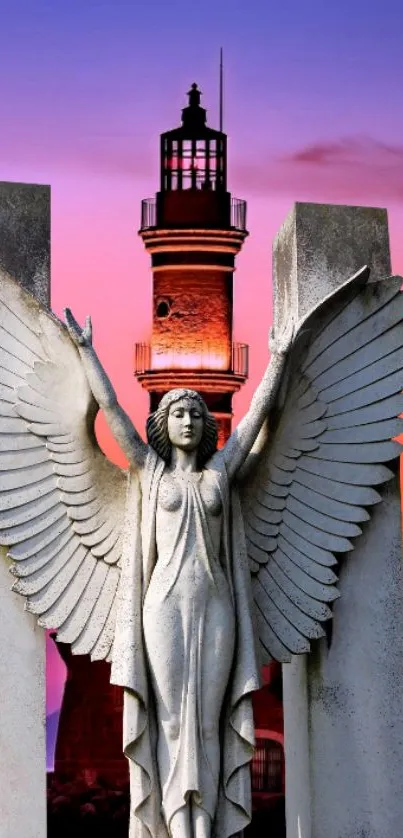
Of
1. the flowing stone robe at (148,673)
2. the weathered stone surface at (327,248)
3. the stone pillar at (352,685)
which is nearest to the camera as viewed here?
the flowing stone robe at (148,673)

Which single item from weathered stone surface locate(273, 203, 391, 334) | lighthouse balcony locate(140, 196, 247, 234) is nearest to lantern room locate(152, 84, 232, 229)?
lighthouse balcony locate(140, 196, 247, 234)

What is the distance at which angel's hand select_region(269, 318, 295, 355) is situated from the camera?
15938 millimetres

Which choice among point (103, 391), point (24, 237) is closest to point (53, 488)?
point (103, 391)

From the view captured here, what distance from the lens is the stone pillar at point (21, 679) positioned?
1609cm

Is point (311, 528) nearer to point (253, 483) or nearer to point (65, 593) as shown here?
point (253, 483)

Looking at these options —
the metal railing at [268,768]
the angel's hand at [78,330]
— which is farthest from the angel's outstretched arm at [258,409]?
the metal railing at [268,768]

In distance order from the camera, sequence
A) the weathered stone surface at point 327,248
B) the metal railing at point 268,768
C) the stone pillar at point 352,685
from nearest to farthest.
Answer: the stone pillar at point 352,685 < the weathered stone surface at point 327,248 < the metal railing at point 268,768

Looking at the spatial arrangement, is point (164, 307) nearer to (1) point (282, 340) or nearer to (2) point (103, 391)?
(1) point (282, 340)

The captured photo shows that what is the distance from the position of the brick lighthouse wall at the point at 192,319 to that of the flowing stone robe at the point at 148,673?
24647mm

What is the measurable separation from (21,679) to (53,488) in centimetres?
109

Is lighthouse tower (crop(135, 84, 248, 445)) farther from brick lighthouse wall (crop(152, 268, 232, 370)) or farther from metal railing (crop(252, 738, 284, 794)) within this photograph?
metal railing (crop(252, 738, 284, 794))

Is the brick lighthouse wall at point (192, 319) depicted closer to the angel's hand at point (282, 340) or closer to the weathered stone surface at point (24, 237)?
the weathered stone surface at point (24, 237)

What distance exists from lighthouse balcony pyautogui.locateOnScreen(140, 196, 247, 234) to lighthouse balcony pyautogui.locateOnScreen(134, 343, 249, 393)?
178 centimetres

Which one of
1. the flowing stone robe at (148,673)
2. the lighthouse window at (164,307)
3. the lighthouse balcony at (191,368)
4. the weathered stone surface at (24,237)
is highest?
the lighthouse window at (164,307)
